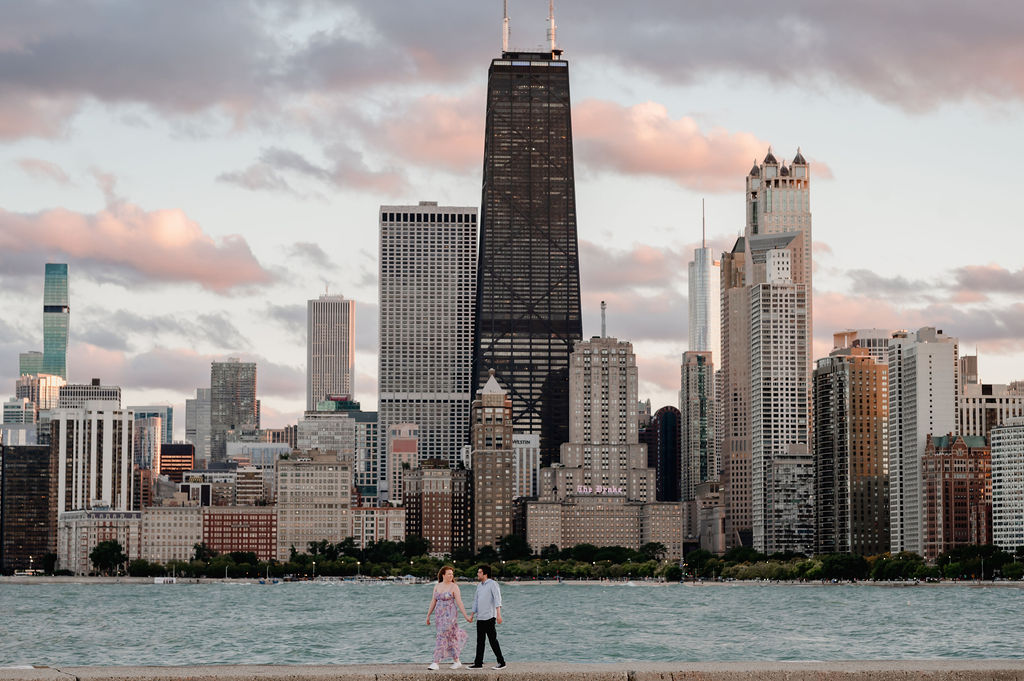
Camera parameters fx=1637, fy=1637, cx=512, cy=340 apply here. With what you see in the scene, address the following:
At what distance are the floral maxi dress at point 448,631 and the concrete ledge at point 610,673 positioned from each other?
4252mm

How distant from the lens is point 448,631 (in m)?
33.5

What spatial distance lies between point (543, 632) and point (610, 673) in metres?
84.4

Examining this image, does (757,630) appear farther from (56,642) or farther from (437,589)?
(437,589)

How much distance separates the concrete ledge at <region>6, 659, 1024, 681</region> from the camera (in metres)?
27.8

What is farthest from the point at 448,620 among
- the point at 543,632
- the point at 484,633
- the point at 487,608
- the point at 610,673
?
the point at 543,632

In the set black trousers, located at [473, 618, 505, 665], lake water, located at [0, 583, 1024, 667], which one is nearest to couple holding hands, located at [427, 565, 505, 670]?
black trousers, located at [473, 618, 505, 665]

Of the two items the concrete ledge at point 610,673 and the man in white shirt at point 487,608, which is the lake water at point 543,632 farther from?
the concrete ledge at point 610,673

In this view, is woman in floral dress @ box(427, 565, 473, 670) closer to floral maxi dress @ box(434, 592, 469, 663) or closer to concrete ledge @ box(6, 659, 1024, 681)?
floral maxi dress @ box(434, 592, 469, 663)

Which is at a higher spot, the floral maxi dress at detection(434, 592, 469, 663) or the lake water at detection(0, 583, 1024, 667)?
the floral maxi dress at detection(434, 592, 469, 663)

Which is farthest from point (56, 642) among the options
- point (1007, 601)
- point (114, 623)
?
point (1007, 601)

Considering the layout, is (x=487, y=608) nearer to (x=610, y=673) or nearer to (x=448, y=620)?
(x=448, y=620)

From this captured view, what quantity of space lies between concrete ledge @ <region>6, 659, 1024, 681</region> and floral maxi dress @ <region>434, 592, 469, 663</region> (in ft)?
13.9

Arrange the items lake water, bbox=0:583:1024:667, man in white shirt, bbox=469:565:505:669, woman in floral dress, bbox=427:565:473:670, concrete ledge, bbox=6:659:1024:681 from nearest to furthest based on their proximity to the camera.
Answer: concrete ledge, bbox=6:659:1024:681, woman in floral dress, bbox=427:565:473:670, man in white shirt, bbox=469:565:505:669, lake water, bbox=0:583:1024:667

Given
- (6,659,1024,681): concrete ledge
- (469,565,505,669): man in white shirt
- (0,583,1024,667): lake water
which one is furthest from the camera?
(0,583,1024,667): lake water
